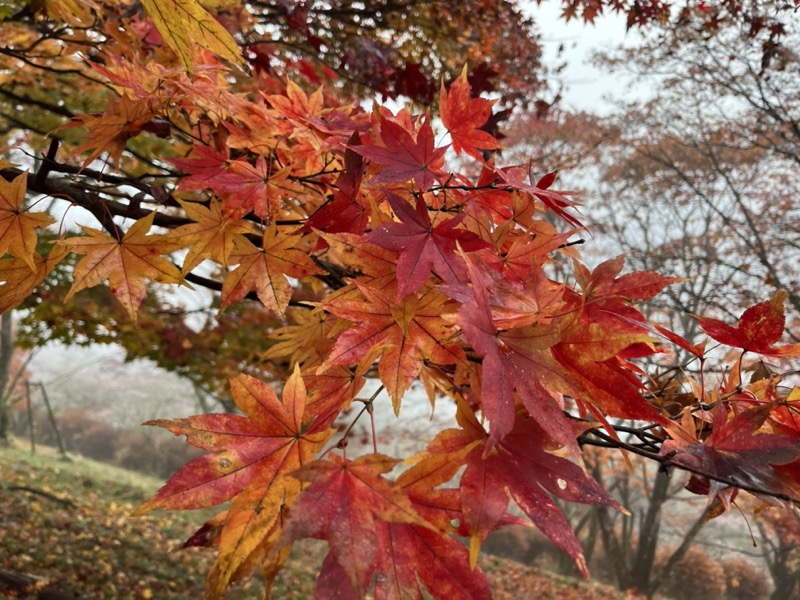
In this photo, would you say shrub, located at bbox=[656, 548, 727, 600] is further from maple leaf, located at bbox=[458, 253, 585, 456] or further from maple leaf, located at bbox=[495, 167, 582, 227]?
maple leaf, located at bbox=[458, 253, 585, 456]

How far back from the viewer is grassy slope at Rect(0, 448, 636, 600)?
3979 mm

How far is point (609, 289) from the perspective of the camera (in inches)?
27.3

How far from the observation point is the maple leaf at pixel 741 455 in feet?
1.97

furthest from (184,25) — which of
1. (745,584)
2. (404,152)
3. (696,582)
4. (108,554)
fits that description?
(745,584)

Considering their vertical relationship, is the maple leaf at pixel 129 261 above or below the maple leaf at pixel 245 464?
above

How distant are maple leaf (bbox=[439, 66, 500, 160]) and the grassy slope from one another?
2407 mm

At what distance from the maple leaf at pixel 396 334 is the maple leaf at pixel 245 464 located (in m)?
0.09

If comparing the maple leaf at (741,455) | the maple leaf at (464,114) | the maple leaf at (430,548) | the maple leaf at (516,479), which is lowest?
the maple leaf at (430,548)

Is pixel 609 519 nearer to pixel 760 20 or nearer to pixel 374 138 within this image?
pixel 760 20

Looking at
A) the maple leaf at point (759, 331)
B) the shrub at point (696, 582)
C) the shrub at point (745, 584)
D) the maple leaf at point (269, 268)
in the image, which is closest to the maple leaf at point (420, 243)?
the maple leaf at point (269, 268)

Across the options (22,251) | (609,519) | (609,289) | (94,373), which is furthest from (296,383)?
(94,373)

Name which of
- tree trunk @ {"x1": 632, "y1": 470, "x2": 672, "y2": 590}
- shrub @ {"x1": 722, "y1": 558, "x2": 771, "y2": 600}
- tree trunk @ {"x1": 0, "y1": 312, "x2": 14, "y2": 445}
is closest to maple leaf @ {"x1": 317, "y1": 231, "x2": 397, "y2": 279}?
tree trunk @ {"x1": 632, "y1": 470, "x2": 672, "y2": 590}

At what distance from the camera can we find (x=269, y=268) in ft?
3.19

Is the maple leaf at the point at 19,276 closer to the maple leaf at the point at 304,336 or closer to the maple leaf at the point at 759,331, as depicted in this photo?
the maple leaf at the point at 304,336
